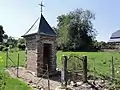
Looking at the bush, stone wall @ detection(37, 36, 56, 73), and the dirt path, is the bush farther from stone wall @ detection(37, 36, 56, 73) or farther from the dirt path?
stone wall @ detection(37, 36, 56, 73)

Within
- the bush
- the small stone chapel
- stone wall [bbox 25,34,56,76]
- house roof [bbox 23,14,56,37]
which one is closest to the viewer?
the bush

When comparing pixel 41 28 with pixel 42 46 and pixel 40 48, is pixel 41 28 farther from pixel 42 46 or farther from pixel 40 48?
pixel 40 48

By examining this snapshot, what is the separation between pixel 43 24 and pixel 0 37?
60.3 metres

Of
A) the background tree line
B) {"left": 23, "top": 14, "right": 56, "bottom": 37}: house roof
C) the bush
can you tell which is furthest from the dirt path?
the background tree line

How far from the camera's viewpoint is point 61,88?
1252 cm

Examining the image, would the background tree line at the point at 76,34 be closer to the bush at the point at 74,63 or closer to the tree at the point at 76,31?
the tree at the point at 76,31

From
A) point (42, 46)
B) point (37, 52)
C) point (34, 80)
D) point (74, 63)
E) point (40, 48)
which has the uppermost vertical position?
point (42, 46)

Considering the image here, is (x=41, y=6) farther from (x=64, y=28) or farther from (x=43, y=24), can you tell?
(x=64, y=28)

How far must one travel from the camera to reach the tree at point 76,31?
174 ft

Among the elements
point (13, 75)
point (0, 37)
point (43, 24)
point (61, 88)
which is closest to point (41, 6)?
point (43, 24)

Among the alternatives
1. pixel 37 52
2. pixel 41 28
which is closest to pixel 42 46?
pixel 37 52

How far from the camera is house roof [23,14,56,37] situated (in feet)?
59.2

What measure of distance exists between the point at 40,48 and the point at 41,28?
1708 mm

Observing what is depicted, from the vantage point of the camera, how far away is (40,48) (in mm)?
17719
